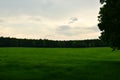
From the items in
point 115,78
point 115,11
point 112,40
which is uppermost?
point 115,11

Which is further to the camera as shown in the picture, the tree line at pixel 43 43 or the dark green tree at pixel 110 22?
the tree line at pixel 43 43

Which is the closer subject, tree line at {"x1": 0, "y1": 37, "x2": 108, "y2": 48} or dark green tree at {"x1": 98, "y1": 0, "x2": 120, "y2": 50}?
dark green tree at {"x1": 98, "y1": 0, "x2": 120, "y2": 50}

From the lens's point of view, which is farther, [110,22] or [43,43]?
[43,43]

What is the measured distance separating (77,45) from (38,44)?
21.5 meters

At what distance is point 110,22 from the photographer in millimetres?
39125

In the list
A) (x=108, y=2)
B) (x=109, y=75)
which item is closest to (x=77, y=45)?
(x=108, y=2)

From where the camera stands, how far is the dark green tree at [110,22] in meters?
38.2

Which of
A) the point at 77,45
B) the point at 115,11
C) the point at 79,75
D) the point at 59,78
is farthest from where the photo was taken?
the point at 77,45

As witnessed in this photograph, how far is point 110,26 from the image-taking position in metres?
39.1

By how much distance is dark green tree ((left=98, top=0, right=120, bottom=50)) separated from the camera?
3815cm

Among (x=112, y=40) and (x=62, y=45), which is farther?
(x=62, y=45)

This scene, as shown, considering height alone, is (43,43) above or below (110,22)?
below

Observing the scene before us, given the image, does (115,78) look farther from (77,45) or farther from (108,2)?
(77,45)

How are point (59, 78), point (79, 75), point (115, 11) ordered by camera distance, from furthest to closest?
point (115, 11), point (79, 75), point (59, 78)
